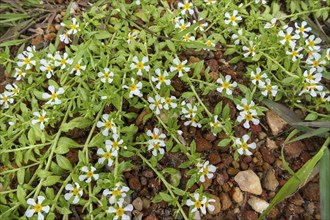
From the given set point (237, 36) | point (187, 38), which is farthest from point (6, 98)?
point (237, 36)

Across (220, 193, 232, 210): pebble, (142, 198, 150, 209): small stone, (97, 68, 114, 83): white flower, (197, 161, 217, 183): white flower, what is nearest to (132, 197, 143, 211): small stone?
(142, 198, 150, 209): small stone

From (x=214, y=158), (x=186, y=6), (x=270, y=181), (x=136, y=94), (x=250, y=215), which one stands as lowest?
(x=250, y=215)

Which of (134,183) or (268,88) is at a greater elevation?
(268,88)

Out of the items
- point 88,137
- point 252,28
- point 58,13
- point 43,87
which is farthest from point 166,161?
point 58,13

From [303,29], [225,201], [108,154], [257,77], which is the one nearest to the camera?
[108,154]

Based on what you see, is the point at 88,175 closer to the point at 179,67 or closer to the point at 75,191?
the point at 75,191

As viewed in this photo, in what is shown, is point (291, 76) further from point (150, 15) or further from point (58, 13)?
point (58, 13)

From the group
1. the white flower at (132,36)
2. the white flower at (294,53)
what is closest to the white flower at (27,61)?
the white flower at (132,36)

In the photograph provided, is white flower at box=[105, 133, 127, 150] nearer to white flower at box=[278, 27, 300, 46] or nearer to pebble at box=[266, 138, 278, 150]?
pebble at box=[266, 138, 278, 150]
